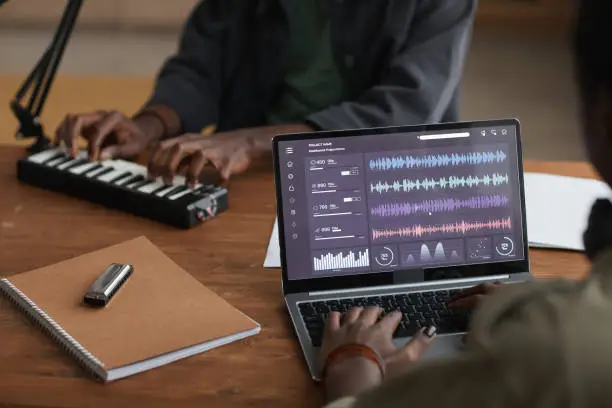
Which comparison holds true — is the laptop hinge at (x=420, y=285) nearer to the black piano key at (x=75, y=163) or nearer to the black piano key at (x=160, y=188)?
the black piano key at (x=160, y=188)

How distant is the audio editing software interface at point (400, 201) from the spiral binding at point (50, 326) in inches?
11.2

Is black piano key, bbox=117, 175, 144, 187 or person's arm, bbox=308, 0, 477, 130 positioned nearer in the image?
black piano key, bbox=117, 175, 144, 187

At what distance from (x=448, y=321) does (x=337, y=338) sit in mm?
157

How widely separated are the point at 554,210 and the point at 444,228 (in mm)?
291

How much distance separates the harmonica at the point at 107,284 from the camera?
3.38 ft

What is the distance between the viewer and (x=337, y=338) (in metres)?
0.94

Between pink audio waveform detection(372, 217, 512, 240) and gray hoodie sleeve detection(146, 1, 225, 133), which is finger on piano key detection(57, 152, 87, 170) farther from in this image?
pink audio waveform detection(372, 217, 512, 240)

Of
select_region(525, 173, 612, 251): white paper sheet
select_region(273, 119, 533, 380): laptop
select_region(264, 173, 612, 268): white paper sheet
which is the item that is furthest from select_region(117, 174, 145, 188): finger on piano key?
select_region(525, 173, 612, 251): white paper sheet

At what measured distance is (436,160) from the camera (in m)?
1.12

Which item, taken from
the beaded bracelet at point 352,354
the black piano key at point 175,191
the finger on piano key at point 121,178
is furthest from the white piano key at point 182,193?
the beaded bracelet at point 352,354

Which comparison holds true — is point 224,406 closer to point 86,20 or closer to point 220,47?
point 220,47

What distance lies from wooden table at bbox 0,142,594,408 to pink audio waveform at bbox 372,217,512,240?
0.09 m

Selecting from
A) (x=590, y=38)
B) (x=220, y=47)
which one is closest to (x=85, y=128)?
(x=220, y=47)

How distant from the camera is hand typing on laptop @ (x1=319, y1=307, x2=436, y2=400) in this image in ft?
2.92
